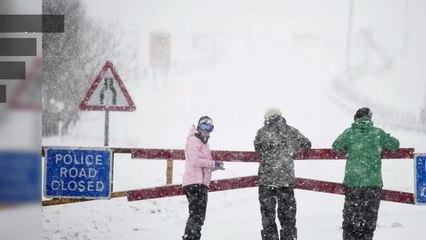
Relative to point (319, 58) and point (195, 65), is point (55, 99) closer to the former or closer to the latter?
point (195, 65)

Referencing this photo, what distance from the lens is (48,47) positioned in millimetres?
19656

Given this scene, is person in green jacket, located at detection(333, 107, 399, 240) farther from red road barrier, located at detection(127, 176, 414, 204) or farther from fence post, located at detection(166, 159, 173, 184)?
fence post, located at detection(166, 159, 173, 184)

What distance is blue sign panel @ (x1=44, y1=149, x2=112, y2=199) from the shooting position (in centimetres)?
783

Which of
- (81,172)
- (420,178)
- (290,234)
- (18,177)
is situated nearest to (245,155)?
(290,234)

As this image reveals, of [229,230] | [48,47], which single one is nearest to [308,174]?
[229,230]

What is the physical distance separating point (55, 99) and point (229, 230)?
15593 mm

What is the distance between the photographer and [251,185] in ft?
26.5

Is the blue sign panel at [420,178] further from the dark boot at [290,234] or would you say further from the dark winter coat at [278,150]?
the dark boot at [290,234]

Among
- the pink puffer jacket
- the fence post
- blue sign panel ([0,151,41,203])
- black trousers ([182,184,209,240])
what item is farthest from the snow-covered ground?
blue sign panel ([0,151,41,203])

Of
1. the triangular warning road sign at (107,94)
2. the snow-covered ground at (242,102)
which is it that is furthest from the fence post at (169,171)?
the triangular warning road sign at (107,94)

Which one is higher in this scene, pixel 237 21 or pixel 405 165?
pixel 237 21

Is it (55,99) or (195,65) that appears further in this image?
(195,65)

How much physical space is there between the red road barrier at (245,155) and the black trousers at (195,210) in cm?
109

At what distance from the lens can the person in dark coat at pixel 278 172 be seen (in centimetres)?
673
